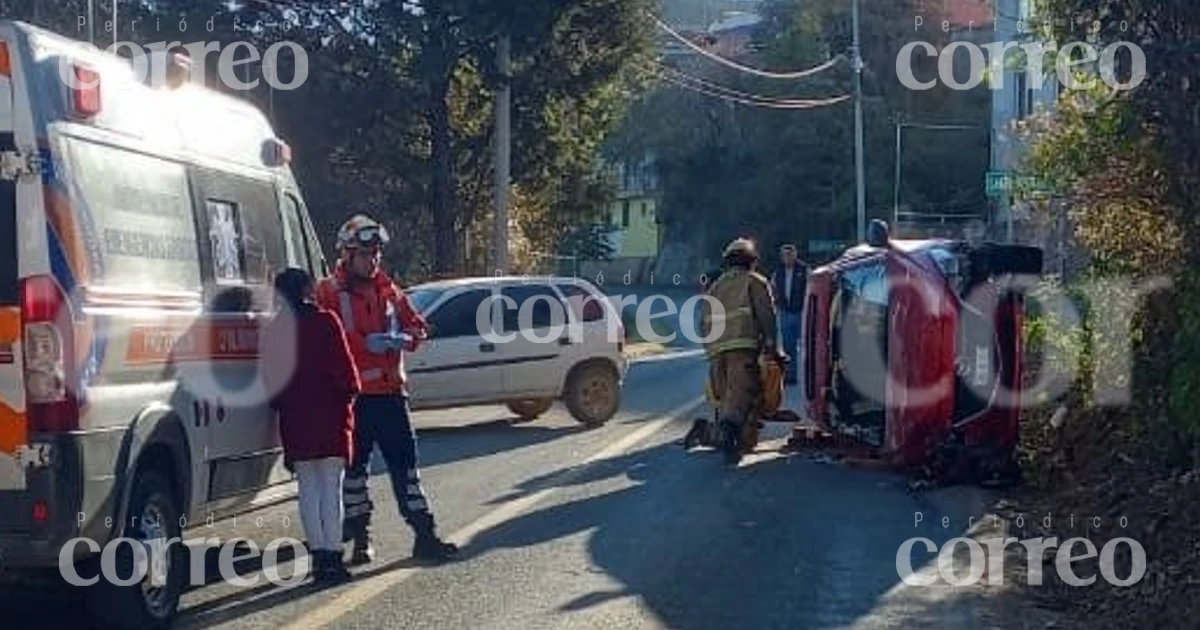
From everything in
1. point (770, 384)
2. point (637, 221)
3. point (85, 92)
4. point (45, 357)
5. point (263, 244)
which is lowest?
point (770, 384)

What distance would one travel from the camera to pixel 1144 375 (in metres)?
10.8

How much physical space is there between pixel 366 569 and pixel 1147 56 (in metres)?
5.13

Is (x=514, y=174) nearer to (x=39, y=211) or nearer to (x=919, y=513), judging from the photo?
(x=919, y=513)

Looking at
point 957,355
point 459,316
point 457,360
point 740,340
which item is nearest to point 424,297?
point 459,316

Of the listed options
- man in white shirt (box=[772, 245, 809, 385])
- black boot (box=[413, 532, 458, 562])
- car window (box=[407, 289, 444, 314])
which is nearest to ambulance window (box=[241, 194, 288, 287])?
black boot (box=[413, 532, 458, 562])

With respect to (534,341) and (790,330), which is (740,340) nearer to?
(534,341)

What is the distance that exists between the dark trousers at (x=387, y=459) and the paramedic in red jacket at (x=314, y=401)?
2.00 feet

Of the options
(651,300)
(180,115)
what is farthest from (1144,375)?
(651,300)

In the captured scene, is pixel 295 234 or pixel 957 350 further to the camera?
pixel 957 350

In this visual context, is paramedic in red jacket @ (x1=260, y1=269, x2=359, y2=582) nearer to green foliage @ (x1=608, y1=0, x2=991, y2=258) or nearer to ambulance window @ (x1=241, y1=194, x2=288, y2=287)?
ambulance window @ (x1=241, y1=194, x2=288, y2=287)

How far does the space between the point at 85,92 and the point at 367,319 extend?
114 inches

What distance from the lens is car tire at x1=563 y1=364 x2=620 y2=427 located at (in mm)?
20219

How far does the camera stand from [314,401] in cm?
970

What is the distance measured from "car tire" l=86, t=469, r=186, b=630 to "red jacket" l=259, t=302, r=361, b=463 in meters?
1.17
